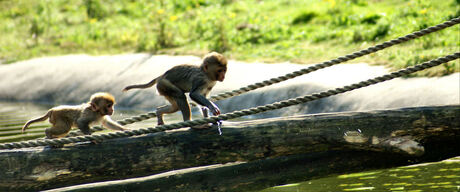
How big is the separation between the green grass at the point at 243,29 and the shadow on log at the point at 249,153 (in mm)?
4811

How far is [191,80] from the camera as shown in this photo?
6211 millimetres

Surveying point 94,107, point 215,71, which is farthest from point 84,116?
point 215,71

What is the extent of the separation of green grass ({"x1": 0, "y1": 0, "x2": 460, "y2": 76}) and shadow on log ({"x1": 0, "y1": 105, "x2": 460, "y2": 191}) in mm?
4811

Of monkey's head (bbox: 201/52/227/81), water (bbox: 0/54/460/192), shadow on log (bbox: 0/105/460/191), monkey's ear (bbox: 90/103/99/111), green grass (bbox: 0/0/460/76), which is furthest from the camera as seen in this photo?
green grass (bbox: 0/0/460/76)

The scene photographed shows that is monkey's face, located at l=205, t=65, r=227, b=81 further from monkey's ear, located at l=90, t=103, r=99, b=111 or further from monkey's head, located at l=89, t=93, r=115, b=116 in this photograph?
monkey's ear, located at l=90, t=103, r=99, b=111

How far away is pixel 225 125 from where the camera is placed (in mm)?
5426

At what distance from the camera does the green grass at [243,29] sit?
518 inches

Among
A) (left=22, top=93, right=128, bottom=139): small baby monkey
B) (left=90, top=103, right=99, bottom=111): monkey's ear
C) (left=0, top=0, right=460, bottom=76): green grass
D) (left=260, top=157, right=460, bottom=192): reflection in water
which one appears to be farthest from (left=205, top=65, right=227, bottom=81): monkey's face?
(left=0, top=0, right=460, bottom=76): green grass

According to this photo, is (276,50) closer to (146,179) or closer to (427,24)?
(427,24)

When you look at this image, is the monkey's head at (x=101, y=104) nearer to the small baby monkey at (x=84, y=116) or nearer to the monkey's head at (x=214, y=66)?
the small baby monkey at (x=84, y=116)

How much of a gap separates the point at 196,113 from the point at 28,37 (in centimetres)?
1014

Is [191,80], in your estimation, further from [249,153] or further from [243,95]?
[243,95]

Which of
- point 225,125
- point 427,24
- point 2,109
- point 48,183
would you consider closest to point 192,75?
point 225,125

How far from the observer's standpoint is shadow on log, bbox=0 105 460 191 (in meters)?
5.15
